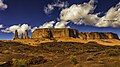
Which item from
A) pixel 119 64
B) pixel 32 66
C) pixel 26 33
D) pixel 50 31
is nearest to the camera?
pixel 119 64

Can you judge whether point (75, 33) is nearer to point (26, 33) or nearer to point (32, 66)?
point (26, 33)

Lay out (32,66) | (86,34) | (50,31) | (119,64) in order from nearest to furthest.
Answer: (119,64)
(32,66)
(50,31)
(86,34)

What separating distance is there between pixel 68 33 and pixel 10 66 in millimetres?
146620

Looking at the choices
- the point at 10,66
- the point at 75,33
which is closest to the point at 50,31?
the point at 75,33

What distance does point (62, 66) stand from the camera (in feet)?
108

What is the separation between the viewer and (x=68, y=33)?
18462 cm

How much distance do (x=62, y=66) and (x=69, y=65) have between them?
3.32ft

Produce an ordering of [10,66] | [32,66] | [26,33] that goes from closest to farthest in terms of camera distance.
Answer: [32,66] < [10,66] < [26,33]

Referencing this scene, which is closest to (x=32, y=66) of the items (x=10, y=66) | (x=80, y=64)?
(x=10, y=66)

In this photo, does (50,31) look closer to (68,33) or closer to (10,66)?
(68,33)

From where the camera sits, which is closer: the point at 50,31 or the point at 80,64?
the point at 80,64

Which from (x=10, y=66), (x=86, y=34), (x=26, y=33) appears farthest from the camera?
(x=86, y=34)

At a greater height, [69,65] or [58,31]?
[58,31]

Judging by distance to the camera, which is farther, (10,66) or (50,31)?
(50,31)
